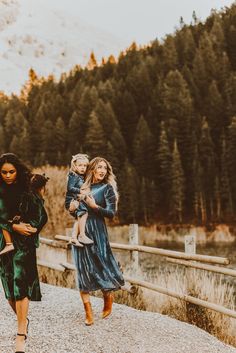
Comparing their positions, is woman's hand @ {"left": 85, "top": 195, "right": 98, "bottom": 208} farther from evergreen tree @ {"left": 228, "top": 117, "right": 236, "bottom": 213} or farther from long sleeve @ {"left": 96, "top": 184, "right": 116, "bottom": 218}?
evergreen tree @ {"left": 228, "top": 117, "right": 236, "bottom": 213}

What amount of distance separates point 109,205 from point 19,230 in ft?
4.39

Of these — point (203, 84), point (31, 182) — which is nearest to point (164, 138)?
point (203, 84)

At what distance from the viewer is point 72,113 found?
217 ft

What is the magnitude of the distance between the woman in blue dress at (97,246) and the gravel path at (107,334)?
0.31m

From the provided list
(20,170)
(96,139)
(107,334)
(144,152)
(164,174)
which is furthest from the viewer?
(96,139)

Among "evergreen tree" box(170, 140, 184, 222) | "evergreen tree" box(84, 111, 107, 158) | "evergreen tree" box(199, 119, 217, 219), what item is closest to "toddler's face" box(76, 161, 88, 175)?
"evergreen tree" box(170, 140, 184, 222)

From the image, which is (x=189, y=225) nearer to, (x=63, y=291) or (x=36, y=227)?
(x=63, y=291)

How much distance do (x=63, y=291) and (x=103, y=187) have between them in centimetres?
331

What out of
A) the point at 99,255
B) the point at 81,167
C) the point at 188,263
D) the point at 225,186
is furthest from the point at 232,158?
the point at 99,255

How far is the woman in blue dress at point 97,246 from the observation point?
6.20m

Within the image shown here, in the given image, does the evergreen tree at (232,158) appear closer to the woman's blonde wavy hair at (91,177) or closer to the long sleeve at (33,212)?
the woman's blonde wavy hair at (91,177)

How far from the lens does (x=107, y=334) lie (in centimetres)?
596

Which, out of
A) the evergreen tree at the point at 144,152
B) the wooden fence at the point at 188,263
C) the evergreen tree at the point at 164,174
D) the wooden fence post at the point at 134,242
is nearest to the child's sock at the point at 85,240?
the wooden fence at the point at 188,263

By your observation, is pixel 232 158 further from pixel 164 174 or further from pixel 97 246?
pixel 97 246
